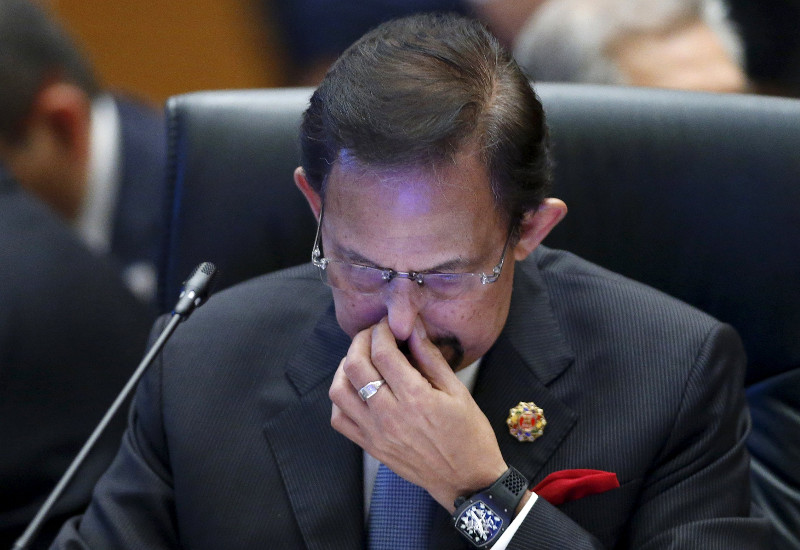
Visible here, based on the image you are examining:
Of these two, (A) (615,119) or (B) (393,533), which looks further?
(A) (615,119)

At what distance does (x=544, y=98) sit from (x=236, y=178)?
526mm

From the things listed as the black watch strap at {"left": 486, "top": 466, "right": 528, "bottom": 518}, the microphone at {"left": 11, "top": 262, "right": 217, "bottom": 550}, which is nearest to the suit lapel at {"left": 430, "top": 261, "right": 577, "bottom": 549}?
the black watch strap at {"left": 486, "top": 466, "right": 528, "bottom": 518}

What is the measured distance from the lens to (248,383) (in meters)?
1.53

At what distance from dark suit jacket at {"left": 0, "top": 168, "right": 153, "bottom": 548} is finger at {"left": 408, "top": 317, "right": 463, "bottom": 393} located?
76 cm

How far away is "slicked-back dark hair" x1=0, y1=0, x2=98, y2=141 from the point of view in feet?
7.41

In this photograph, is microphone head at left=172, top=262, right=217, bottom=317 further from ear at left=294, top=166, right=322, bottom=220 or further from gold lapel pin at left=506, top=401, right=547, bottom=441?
gold lapel pin at left=506, top=401, right=547, bottom=441

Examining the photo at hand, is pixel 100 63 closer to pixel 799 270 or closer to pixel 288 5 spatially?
pixel 288 5

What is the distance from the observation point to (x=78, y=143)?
8.54ft

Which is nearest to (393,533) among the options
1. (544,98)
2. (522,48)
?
(544,98)

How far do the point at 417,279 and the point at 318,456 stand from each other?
35cm

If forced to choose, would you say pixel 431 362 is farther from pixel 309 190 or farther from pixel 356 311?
pixel 309 190

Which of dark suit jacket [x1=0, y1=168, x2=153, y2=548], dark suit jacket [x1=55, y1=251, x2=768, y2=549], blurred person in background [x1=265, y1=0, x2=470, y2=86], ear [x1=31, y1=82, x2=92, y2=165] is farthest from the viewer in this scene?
blurred person in background [x1=265, y1=0, x2=470, y2=86]

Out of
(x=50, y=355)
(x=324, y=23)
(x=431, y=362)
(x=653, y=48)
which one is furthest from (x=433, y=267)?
(x=324, y=23)

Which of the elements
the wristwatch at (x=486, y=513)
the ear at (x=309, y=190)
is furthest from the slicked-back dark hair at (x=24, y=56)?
the wristwatch at (x=486, y=513)
